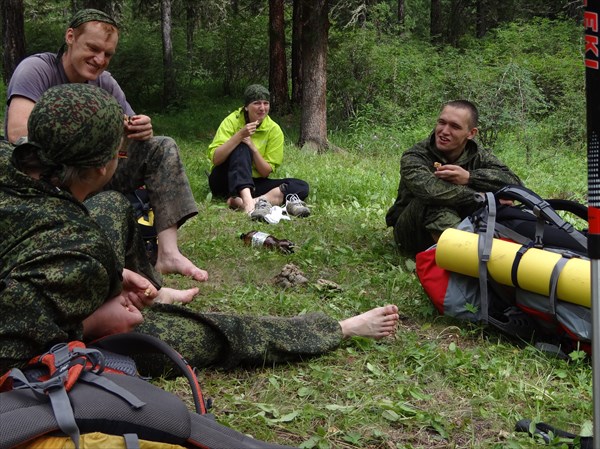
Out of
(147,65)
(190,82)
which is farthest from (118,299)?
(190,82)

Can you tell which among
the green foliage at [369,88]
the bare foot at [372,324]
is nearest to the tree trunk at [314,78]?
the green foliage at [369,88]

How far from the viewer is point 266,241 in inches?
207

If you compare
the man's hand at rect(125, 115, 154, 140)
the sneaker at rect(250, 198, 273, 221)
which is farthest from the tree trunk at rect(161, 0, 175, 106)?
the man's hand at rect(125, 115, 154, 140)

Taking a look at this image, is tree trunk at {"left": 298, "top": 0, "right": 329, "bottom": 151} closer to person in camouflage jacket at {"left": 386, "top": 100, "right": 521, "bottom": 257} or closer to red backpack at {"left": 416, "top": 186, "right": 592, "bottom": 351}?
person in camouflage jacket at {"left": 386, "top": 100, "right": 521, "bottom": 257}

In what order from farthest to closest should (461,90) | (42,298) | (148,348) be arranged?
1. (461,90)
2. (148,348)
3. (42,298)

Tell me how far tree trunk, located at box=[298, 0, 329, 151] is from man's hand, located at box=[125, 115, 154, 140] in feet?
21.7

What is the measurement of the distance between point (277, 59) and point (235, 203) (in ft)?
26.3

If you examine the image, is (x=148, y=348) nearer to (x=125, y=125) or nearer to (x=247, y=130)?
(x=125, y=125)

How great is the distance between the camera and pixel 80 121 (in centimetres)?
227

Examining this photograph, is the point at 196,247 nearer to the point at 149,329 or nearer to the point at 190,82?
the point at 149,329

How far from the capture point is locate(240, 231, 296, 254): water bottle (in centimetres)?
518

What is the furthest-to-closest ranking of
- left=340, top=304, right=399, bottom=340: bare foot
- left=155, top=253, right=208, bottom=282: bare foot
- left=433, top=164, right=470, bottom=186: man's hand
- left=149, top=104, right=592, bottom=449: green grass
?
left=433, top=164, right=470, bottom=186: man's hand → left=155, top=253, right=208, bottom=282: bare foot → left=340, top=304, right=399, bottom=340: bare foot → left=149, top=104, right=592, bottom=449: green grass

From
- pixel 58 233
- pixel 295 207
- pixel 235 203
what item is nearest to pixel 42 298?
pixel 58 233

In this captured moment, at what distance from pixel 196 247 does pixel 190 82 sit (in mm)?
14056
